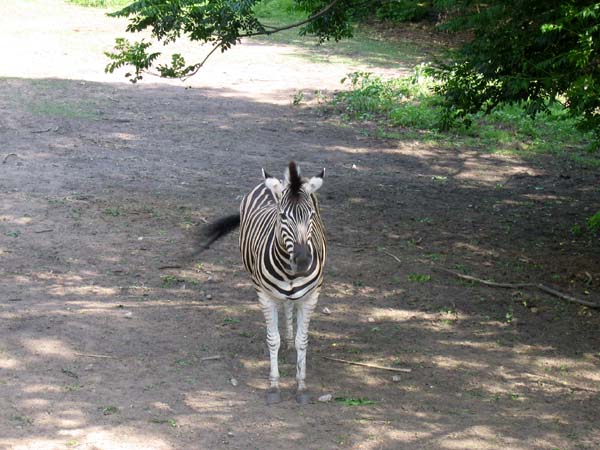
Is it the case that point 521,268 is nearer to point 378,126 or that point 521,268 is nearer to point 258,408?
point 258,408

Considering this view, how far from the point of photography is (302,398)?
602 centimetres

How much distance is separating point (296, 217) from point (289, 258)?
1.17 feet

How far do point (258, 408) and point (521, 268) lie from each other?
4.20m

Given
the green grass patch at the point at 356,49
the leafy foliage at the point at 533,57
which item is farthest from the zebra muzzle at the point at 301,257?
the green grass patch at the point at 356,49

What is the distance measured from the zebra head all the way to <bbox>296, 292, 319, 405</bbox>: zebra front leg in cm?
40

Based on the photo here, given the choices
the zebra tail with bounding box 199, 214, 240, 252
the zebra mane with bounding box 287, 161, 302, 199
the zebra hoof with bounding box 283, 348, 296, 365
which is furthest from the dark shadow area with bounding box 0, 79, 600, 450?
the zebra mane with bounding box 287, 161, 302, 199

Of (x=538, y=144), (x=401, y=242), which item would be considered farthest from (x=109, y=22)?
(x=401, y=242)

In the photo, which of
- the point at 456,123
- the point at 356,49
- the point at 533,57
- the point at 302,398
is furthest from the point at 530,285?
the point at 356,49

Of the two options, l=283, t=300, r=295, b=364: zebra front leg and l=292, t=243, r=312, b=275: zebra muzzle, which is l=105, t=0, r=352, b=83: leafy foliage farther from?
l=292, t=243, r=312, b=275: zebra muzzle

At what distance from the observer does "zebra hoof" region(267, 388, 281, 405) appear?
6000 mm

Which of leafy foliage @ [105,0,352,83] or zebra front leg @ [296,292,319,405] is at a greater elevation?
leafy foliage @ [105,0,352,83]

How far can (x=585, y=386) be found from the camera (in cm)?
640

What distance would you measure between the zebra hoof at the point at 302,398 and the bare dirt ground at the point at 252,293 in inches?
2.4

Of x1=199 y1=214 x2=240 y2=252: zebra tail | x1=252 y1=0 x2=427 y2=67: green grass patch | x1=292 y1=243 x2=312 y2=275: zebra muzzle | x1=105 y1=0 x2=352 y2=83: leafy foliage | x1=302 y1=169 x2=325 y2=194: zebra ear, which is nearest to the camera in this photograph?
x1=292 y1=243 x2=312 y2=275: zebra muzzle
